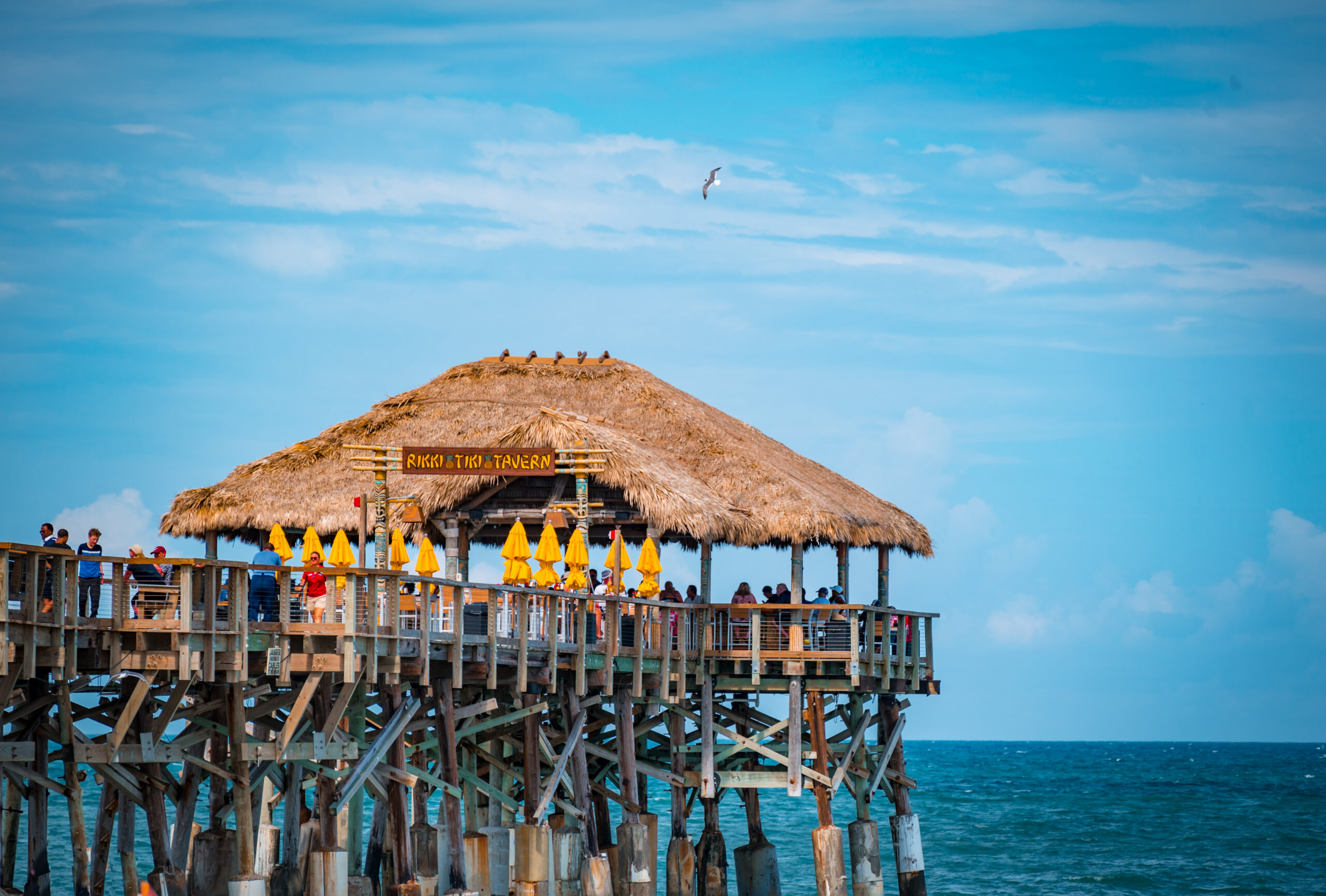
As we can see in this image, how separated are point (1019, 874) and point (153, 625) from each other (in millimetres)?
31637

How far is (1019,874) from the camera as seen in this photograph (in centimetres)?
4372

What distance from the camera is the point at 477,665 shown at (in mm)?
20969

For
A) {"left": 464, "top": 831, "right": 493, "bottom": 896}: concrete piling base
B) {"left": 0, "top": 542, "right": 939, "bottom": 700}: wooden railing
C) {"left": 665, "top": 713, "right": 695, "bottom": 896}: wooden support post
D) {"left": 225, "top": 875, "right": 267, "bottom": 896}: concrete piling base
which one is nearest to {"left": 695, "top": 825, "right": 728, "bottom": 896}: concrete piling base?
{"left": 665, "top": 713, "right": 695, "bottom": 896}: wooden support post

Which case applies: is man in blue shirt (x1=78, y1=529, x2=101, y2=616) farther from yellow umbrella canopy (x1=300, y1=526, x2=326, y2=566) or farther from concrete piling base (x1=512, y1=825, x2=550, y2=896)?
concrete piling base (x1=512, y1=825, x2=550, y2=896)

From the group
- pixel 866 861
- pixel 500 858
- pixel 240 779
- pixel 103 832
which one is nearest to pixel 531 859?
pixel 500 858

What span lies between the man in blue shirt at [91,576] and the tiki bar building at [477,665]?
0.43 m

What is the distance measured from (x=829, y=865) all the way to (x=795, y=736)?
191cm

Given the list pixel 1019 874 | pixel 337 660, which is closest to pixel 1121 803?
pixel 1019 874

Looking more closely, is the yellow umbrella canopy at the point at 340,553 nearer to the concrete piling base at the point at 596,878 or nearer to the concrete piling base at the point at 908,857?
the concrete piling base at the point at 596,878

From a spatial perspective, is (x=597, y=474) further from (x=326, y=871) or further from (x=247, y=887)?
(x=247, y=887)

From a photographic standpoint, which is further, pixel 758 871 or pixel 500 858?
pixel 758 871

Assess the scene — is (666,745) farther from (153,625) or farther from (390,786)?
(153,625)

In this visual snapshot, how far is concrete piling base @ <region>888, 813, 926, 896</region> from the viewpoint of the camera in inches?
1065

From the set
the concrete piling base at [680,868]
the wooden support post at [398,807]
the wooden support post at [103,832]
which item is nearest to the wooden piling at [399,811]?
A: the wooden support post at [398,807]
